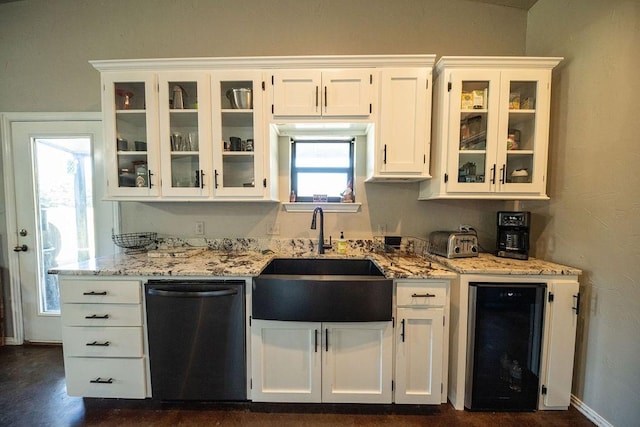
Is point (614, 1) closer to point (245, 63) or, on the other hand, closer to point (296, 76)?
point (296, 76)

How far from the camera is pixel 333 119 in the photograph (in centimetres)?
177

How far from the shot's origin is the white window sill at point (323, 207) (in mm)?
2125

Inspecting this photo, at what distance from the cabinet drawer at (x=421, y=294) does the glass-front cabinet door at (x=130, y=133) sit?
1935 millimetres

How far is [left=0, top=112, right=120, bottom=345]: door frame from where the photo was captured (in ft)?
7.06

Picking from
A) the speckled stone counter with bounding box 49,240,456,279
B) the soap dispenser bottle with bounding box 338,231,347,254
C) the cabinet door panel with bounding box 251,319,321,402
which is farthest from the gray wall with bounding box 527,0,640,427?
the cabinet door panel with bounding box 251,319,321,402

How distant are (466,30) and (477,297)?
7.28ft

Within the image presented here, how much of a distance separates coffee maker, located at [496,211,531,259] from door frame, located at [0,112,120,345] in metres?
3.34

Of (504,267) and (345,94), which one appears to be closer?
(504,267)

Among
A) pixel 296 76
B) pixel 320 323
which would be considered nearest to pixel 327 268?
pixel 320 323

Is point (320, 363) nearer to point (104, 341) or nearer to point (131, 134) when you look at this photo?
point (104, 341)

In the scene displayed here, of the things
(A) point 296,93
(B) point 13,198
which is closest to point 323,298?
(A) point 296,93

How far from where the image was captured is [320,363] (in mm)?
1500

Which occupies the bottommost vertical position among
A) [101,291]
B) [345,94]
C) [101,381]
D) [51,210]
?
[101,381]

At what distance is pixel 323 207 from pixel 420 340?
1.24 metres
